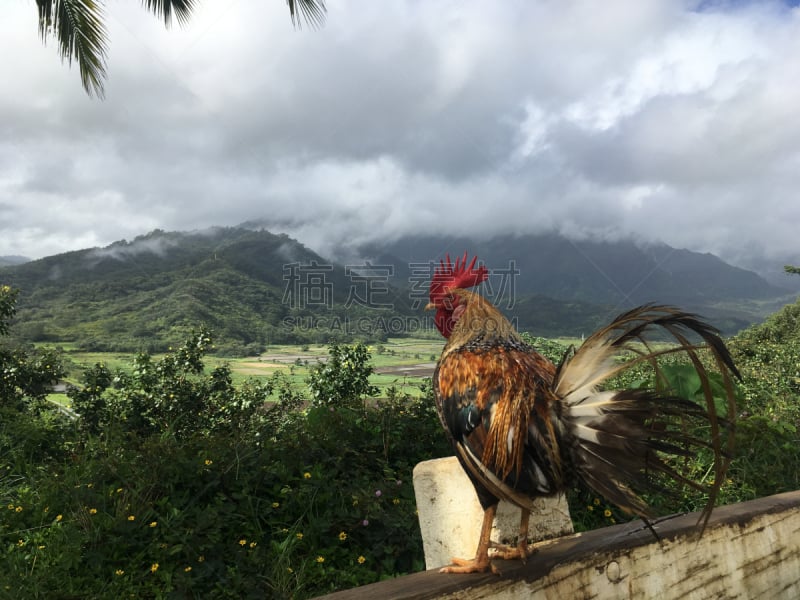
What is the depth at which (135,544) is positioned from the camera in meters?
2.82

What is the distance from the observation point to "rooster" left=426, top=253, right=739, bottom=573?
1.65 m

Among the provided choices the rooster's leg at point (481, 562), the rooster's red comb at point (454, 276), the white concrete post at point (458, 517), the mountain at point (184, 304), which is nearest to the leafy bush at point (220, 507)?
the white concrete post at point (458, 517)

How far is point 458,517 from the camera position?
2.14 meters

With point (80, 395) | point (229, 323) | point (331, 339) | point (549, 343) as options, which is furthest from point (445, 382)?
point (229, 323)

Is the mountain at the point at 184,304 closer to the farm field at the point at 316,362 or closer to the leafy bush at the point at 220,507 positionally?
the farm field at the point at 316,362

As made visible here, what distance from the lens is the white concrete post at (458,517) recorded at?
210 centimetres

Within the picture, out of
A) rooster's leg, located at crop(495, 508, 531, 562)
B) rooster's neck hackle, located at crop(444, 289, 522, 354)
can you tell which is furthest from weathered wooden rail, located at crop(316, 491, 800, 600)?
rooster's neck hackle, located at crop(444, 289, 522, 354)

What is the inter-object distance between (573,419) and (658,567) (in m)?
0.72

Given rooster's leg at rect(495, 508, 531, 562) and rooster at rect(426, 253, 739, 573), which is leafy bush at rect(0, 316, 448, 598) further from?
rooster at rect(426, 253, 739, 573)

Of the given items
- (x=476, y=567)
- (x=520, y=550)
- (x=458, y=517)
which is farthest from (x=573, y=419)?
(x=458, y=517)

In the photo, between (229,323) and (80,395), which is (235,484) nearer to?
(80,395)

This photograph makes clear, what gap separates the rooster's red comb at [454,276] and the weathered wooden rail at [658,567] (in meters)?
1.39

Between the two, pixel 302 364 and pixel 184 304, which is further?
pixel 184 304

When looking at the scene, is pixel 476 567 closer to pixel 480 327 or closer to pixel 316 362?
pixel 480 327
